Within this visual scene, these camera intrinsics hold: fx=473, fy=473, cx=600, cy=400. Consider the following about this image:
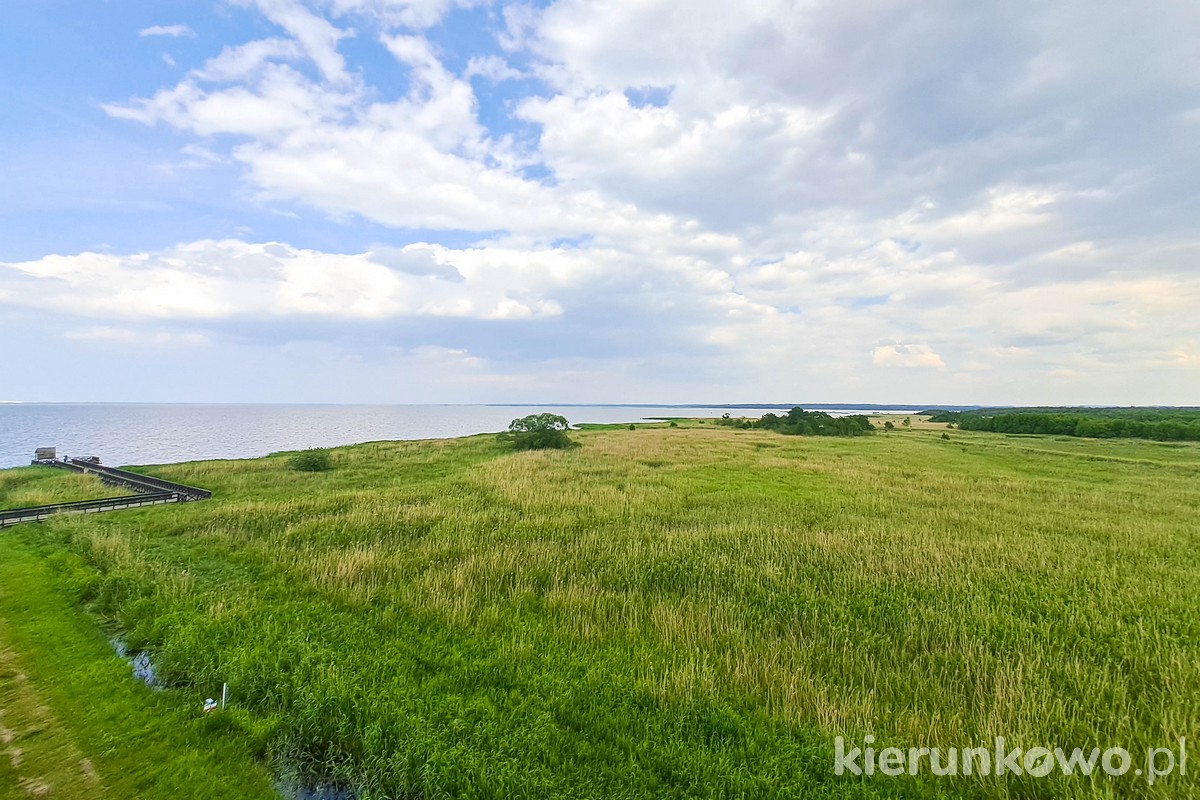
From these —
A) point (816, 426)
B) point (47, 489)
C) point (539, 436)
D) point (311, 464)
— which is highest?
point (539, 436)

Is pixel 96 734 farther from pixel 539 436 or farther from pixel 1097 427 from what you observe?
pixel 1097 427

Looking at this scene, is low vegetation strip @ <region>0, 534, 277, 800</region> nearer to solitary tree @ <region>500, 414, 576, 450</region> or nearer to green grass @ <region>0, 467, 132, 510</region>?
green grass @ <region>0, 467, 132, 510</region>

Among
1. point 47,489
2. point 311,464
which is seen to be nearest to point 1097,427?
point 311,464

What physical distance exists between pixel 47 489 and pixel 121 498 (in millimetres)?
10122

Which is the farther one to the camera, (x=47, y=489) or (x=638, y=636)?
(x=47, y=489)

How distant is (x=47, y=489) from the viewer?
27453mm

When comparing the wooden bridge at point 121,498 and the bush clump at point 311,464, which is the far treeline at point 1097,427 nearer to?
the bush clump at point 311,464

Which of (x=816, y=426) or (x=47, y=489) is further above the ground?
(x=816, y=426)

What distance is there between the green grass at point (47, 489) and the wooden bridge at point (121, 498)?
1.02 metres

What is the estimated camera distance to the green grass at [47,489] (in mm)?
24183

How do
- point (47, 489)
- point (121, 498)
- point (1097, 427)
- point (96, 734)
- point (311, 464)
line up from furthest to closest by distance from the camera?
1. point (1097, 427)
2. point (311, 464)
3. point (47, 489)
4. point (121, 498)
5. point (96, 734)

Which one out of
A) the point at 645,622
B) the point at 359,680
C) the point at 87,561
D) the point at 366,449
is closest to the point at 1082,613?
the point at 645,622

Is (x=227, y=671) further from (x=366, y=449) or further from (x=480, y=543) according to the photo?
(x=366, y=449)

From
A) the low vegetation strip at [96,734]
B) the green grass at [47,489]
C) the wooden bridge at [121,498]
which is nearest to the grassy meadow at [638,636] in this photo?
the low vegetation strip at [96,734]
